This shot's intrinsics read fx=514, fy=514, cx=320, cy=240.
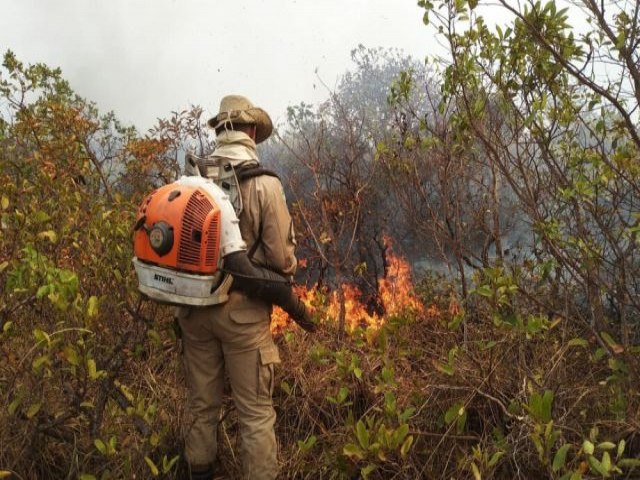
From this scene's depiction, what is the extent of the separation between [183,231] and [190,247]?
76 millimetres

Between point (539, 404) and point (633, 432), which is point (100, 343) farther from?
point (633, 432)

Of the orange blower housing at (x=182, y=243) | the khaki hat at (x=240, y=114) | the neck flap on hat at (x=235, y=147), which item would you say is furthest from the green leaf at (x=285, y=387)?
the khaki hat at (x=240, y=114)

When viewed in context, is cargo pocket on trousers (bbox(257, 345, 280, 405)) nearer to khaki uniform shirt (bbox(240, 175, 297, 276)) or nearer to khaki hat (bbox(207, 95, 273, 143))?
khaki uniform shirt (bbox(240, 175, 297, 276))

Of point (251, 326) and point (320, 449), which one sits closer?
point (251, 326)

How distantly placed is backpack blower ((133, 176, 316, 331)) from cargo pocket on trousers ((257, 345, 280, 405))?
0.39 m

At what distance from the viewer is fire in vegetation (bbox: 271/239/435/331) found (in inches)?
188

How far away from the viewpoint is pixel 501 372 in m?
3.11

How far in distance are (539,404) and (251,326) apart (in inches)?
53.1

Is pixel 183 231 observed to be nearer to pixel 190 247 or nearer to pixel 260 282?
pixel 190 247

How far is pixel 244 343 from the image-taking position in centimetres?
258

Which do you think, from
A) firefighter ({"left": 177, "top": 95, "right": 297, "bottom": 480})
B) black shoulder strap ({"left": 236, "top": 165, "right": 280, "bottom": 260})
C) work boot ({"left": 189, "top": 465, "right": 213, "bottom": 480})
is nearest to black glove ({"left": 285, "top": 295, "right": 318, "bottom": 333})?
firefighter ({"left": 177, "top": 95, "right": 297, "bottom": 480})

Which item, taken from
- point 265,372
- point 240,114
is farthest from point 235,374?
point 240,114

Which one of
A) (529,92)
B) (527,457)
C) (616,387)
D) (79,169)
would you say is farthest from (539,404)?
(79,169)

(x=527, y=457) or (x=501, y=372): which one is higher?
(x=501, y=372)
